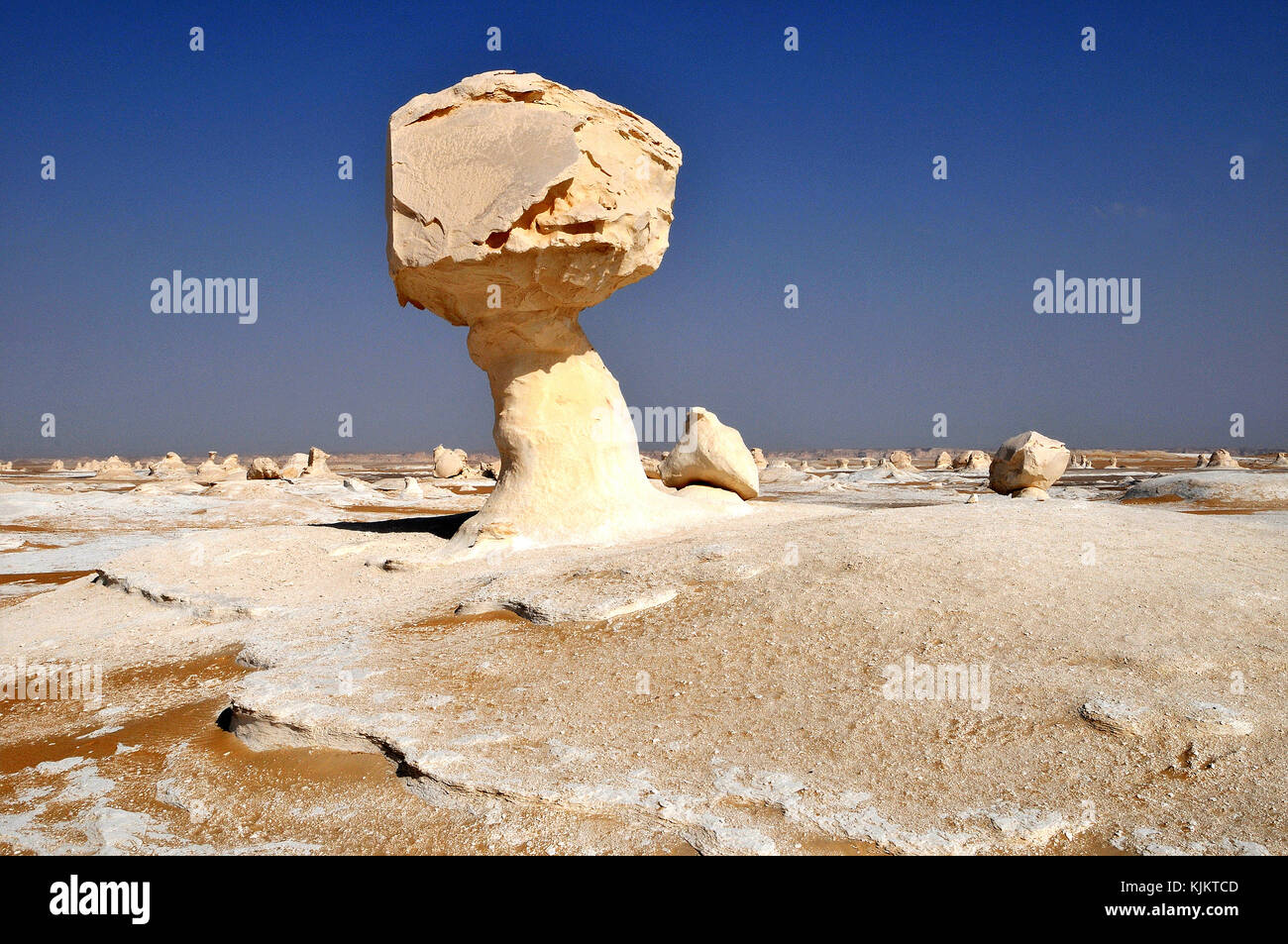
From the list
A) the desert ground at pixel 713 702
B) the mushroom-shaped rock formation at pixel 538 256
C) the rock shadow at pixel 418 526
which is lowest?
the desert ground at pixel 713 702

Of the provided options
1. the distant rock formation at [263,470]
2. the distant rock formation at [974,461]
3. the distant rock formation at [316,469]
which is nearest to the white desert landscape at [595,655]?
the distant rock formation at [263,470]

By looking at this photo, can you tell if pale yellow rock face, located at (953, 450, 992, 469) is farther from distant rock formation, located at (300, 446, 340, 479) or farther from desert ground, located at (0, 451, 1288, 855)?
desert ground, located at (0, 451, 1288, 855)

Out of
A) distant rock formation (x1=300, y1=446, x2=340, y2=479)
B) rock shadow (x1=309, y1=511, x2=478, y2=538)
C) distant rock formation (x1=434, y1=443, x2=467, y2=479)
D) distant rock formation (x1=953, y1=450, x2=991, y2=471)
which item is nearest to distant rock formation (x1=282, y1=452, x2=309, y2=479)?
distant rock formation (x1=300, y1=446, x2=340, y2=479)

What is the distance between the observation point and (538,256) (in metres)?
7.51

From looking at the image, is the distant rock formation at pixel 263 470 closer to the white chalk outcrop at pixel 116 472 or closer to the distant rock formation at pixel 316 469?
the distant rock formation at pixel 316 469

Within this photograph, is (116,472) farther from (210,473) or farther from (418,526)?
(418,526)

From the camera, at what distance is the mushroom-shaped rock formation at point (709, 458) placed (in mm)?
11250

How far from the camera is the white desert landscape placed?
3.00 meters

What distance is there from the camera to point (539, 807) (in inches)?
120

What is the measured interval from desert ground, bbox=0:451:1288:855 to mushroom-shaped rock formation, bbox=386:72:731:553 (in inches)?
57.8

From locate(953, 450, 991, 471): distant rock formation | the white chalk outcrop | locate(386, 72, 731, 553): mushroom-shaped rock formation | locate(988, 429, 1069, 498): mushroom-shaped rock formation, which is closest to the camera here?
locate(386, 72, 731, 553): mushroom-shaped rock formation

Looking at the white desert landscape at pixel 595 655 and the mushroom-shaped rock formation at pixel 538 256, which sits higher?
the mushroom-shaped rock formation at pixel 538 256

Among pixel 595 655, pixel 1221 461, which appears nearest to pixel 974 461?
pixel 1221 461

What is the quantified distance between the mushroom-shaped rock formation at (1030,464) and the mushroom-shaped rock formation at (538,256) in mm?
8860
